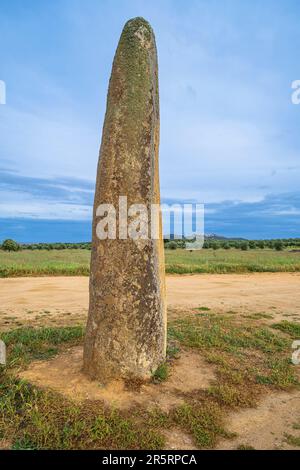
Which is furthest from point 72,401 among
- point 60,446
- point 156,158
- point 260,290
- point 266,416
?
point 260,290

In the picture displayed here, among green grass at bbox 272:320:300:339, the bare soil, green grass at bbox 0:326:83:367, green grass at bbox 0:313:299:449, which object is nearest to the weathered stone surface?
the bare soil

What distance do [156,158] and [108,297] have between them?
7.63 feet

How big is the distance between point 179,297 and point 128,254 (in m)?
8.42

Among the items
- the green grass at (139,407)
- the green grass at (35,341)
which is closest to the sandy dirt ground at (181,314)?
the green grass at (139,407)

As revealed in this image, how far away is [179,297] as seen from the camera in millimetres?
13398

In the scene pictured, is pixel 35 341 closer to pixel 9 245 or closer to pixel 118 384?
pixel 118 384

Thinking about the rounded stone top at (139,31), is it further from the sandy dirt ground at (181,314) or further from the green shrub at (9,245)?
the green shrub at (9,245)

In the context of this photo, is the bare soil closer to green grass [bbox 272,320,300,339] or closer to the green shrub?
green grass [bbox 272,320,300,339]

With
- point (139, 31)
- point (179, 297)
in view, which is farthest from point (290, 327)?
point (139, 31)

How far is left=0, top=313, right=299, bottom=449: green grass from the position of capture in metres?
4.10

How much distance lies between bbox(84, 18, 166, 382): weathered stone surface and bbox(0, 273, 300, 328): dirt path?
4.57m

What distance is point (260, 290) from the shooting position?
15.3m

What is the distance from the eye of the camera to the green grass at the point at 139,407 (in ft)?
13.4
